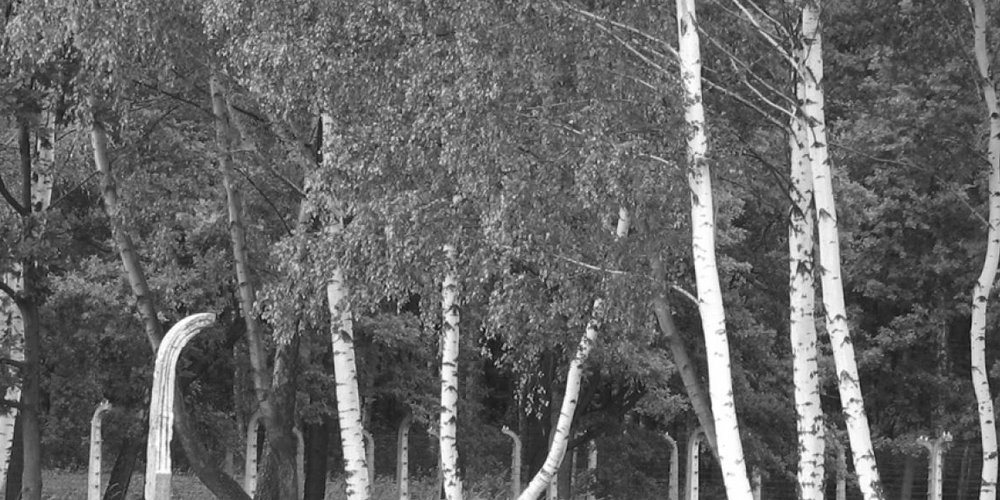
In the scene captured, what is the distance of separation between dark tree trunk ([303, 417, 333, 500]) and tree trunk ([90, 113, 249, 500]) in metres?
8.72

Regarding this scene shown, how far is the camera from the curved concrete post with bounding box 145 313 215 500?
879 centimetres

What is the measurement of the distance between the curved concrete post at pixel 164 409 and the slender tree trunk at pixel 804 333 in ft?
23.8

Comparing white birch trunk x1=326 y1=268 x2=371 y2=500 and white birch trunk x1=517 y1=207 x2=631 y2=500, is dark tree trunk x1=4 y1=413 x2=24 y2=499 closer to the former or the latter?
white birch trunk x1=326 y1=268 x2=371 y2=500

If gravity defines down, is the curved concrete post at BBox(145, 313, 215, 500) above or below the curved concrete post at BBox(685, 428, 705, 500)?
below

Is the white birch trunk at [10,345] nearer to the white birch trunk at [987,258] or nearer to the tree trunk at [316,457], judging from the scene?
the tree trunk at [316,457]

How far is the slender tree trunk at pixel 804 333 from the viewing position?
14.7 meters

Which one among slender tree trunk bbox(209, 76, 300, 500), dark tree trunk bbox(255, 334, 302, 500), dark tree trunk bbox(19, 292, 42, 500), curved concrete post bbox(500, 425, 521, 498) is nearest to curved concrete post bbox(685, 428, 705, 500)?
curved concrete post bbox(500, 425, 521, 498)

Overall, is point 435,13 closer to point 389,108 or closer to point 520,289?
point 389,108

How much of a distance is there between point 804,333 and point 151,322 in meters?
6.68

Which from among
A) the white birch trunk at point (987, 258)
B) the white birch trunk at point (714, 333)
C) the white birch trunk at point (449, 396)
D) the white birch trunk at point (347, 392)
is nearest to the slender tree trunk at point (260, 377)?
the white birch trunk at point (347, 392)

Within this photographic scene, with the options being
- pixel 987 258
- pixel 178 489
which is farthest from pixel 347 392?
pixel 178 489

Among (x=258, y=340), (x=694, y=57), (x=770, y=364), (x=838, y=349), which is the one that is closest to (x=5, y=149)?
(x=258, y=340)

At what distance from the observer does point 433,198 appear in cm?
1523

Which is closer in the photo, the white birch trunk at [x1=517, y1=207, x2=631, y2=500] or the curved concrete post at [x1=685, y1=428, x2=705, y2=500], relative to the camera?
the white birch trunk at [x1=517, y1=207, x2=631, y2=500]
